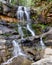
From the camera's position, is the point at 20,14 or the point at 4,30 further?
the point at 20,14

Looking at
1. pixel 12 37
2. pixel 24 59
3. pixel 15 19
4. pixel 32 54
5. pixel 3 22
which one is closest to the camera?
pixel 24 59

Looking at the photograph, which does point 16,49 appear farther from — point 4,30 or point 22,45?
point 4,30

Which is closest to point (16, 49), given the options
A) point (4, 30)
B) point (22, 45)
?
point (22, 45)

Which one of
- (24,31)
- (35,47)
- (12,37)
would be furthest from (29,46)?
(24,31)

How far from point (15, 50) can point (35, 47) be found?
132cm

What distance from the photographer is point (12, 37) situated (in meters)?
13.6

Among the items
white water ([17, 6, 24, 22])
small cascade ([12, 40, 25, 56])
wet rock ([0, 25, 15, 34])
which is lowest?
small cascade ([12, 40, 25, 56])

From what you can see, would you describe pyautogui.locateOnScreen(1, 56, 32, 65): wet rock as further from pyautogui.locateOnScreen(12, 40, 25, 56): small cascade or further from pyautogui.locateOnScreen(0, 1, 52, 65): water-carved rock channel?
pyautogui.locateOnScreen(12, 40, 25, 56): small cascade

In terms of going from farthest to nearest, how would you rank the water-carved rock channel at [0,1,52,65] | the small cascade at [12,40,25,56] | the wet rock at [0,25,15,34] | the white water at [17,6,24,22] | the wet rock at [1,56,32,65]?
the white water at [17,6,24,22], the wet rock at [0,25,15,34], the small cascade at [12,40,25,56], the water-carved rock channel at [0,1,52,65], the wet rock at [1,56,32,65]

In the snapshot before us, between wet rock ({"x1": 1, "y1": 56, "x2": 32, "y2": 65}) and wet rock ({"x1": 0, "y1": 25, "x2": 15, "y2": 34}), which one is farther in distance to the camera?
wet rock ({"x1": 0, "y1": 25, "x2": 15, "y2": 34})

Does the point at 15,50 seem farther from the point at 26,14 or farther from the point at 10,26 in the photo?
the point at 26,14

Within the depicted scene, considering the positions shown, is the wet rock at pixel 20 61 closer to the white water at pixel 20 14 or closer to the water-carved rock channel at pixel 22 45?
the water-carved rock channel at pixel 22 45

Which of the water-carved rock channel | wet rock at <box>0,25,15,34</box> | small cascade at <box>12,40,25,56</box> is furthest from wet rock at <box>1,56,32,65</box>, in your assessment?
wet rock at <box>0,25,15,34</box>

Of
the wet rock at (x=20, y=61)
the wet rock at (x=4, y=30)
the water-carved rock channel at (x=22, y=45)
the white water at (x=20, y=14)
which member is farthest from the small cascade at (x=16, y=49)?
the white water at (x=20, y=14)
